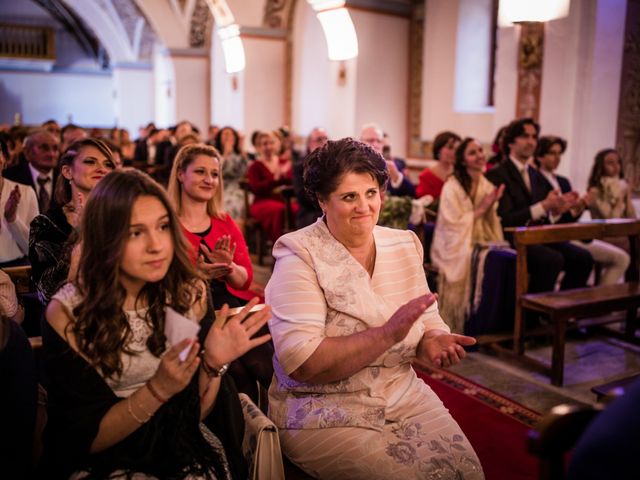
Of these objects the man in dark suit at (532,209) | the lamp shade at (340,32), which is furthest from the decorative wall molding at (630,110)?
the lamp shade at (340,32)

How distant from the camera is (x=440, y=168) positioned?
5.89 metres

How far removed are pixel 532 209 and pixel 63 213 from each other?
3269 millimetres

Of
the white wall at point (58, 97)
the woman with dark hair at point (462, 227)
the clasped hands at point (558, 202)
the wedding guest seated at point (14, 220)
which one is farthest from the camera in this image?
the white wall at point (58, 97)

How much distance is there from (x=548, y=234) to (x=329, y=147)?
2.59 m

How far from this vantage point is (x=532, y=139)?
16.4 feet

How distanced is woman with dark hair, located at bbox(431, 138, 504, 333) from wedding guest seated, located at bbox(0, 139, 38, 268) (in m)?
2.75

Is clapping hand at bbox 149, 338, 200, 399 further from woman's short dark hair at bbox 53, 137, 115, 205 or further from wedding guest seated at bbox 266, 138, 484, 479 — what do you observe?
woman's short dark hair at bbox 53, 137, 115, 205

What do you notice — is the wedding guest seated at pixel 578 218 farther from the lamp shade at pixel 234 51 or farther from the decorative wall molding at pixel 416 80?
the lamp shade at pixel 234 51

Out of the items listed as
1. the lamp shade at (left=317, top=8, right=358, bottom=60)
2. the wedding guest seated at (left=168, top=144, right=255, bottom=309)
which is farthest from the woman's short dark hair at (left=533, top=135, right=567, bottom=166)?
the lamp shade at (left=317, top=8, right=358, bottom=60)

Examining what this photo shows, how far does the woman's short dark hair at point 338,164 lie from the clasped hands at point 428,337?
46 centimetres

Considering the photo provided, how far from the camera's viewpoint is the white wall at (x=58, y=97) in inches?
Answer: 819

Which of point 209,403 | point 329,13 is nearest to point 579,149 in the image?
point 329,13

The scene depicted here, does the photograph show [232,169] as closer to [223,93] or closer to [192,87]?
[223,93]

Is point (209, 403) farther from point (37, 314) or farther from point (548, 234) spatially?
point (548, 234)
